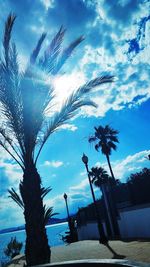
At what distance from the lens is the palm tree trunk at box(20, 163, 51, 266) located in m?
9.16

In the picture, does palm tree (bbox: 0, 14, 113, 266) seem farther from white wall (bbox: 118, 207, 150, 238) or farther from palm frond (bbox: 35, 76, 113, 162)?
white wall (bbox: 118, 207, 150, 238)

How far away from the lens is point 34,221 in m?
9.38

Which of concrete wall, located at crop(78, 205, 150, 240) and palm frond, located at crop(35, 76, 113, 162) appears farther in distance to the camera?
concrete wall, located at crop(78, 205, 150, 240)

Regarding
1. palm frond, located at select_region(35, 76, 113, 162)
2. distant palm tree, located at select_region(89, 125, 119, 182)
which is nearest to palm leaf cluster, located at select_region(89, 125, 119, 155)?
distant palm tree, located at select_region(89, 125, 119, 182)

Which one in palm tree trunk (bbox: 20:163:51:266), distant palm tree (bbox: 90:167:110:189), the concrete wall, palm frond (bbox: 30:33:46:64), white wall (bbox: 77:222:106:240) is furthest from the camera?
distant palm tree (bbox: 90:167:110:189)

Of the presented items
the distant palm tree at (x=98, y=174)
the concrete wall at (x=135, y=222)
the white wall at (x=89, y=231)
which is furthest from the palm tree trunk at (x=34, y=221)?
the distant palm tree at (x=98, y=174)

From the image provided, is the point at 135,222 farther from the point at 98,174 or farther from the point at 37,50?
the point at 98,174

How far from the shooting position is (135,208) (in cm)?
1819

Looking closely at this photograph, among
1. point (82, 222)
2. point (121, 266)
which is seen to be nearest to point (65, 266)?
point (121, 266)

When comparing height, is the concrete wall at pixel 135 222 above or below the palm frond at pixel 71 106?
below

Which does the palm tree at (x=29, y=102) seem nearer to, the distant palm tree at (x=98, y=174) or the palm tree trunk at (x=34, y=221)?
the palm tree trunk at (x=34, y=221)

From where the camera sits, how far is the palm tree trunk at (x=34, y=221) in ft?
30.0

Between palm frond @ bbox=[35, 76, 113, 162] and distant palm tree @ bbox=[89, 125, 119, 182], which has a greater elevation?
distant palm tree @ bbox=[89, 125, 119, 182]

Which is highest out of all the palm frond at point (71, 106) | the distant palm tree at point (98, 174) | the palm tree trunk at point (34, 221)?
the distant palm tree at point (98, 174)
